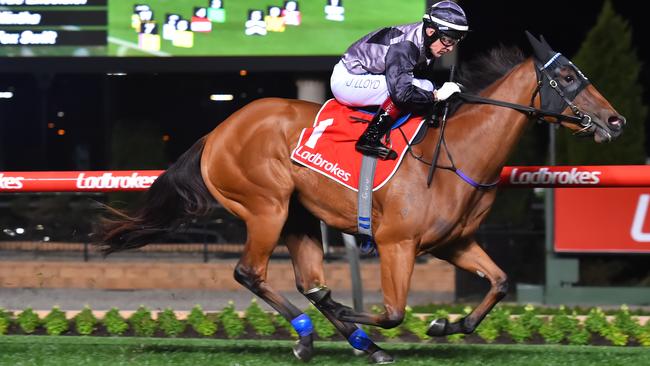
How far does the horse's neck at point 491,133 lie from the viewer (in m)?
6.40

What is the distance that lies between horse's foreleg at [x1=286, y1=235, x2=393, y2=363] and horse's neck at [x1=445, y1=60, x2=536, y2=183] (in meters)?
1.03

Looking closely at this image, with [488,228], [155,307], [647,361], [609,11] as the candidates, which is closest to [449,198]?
[647,361]

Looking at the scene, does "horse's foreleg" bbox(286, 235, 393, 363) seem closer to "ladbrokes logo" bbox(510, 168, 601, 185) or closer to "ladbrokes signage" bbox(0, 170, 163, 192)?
"ladbrokes signage" bbox(0, 170, 163, 192)

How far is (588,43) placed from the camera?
444 inches

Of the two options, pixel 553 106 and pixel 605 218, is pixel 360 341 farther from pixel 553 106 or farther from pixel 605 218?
pixel 605 218

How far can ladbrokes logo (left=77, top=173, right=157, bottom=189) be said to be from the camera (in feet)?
25.2

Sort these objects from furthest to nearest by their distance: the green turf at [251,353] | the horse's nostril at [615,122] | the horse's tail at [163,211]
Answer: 1. the horse's tail at [163,211]
2. the green turf at [251,353]
3. the horse's nostril at [615,122]

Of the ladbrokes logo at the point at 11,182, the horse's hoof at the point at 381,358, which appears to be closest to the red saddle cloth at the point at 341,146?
the horse's hoof at the point at 381,358

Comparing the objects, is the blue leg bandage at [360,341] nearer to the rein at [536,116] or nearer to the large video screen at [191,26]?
the rein at [536,116]

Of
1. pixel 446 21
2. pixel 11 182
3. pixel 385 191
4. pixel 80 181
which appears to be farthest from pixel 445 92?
pixel 11 182

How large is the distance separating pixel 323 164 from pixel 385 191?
388 mm

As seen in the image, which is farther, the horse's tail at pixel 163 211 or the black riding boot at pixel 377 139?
the horse's tail at pixel 163 211

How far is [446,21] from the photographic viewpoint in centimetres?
632

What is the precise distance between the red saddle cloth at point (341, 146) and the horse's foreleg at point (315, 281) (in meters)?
0.63
